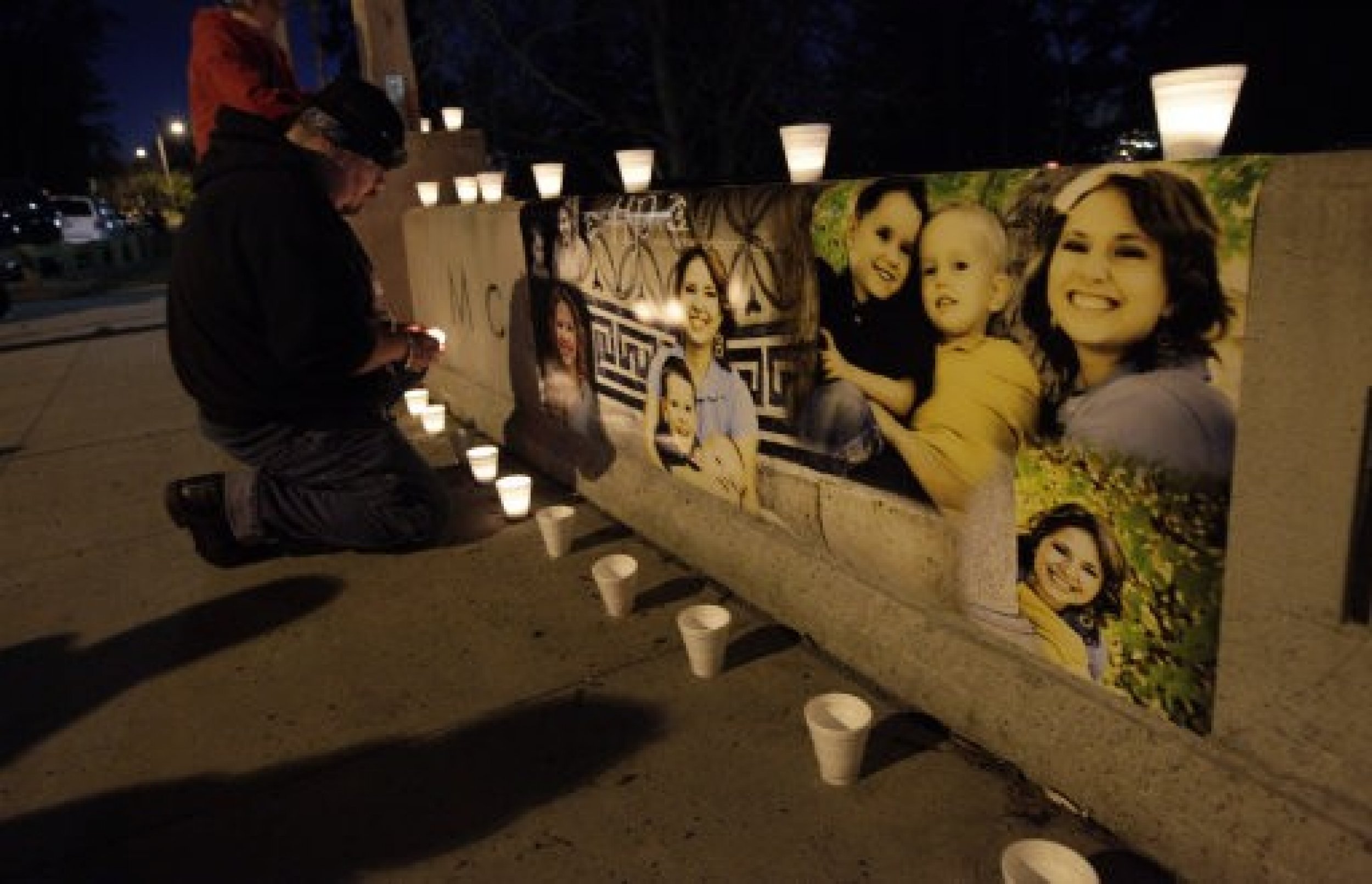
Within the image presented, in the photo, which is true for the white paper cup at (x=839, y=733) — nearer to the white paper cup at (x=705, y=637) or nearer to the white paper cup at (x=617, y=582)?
the white paper cup at (x=705, y=637)

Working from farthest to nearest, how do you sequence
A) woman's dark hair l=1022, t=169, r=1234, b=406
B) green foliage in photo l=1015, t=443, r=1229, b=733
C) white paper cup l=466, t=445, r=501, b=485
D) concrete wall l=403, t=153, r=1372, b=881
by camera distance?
white paper cup l=466, t=445, r=501, b=485 → green foliage in photo l=1015, t=443, r=1229, b=733 → woman's dark hair l=1022, t=169, r=1234, b=406 → concrete wall l=403, t=153, r=1372, b=881

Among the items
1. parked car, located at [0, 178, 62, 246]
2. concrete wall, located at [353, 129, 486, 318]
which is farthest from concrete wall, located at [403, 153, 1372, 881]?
parked car, located at [0, 178, 62, 246]

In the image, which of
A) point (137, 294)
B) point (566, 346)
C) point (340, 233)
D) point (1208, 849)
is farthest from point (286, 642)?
point (137, 294)

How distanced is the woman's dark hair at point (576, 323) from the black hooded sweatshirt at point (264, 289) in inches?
37.5

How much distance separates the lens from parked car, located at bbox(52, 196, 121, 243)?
32.3m

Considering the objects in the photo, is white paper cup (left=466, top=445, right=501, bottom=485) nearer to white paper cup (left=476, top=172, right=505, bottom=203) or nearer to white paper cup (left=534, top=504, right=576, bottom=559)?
white paper cup (left=534, top=504, right=576, bottom=559)

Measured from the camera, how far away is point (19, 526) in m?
A: 4.77

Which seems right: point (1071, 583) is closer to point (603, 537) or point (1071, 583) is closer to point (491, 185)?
point (603, 537)

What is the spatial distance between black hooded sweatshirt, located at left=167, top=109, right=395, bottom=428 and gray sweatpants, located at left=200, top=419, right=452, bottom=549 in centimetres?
10

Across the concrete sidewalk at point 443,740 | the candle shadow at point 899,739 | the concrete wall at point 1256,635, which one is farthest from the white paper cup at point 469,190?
the candle shadow at point 899,739

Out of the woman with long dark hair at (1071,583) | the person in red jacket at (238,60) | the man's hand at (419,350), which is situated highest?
the person in red jacket at (238,60)

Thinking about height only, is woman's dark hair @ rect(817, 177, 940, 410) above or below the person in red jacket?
below

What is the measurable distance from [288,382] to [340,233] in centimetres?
63

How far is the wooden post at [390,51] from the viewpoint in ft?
26.8
